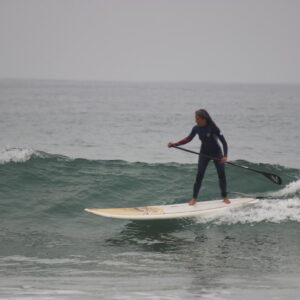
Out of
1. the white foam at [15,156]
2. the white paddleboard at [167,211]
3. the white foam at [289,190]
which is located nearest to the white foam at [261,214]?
the white paddleboard at [167,211]

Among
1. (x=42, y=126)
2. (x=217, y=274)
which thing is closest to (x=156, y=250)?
(x=217, y=274)

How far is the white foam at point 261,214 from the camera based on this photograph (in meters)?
11.0

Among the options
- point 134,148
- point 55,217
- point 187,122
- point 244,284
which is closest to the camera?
point 244,284

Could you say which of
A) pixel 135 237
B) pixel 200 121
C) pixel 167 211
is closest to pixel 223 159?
pixel 200 121

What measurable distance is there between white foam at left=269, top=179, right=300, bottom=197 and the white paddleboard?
2469 mm

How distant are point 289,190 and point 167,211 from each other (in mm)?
4597

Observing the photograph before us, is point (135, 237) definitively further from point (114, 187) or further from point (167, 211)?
point (114, 187)

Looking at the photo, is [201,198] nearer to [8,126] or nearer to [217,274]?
[217,274]

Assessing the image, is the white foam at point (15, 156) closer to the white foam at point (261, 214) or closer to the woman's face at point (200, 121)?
the white foam at point (261, 214)

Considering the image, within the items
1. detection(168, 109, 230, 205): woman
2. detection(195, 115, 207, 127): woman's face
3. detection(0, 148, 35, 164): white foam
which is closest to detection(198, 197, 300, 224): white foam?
detection(168, 109, 230, 205): woman

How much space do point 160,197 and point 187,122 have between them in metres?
36.5

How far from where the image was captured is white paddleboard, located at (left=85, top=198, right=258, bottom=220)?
34.0ft

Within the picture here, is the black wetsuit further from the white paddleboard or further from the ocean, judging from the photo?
the ocean

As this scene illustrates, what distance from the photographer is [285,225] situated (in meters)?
10.7
